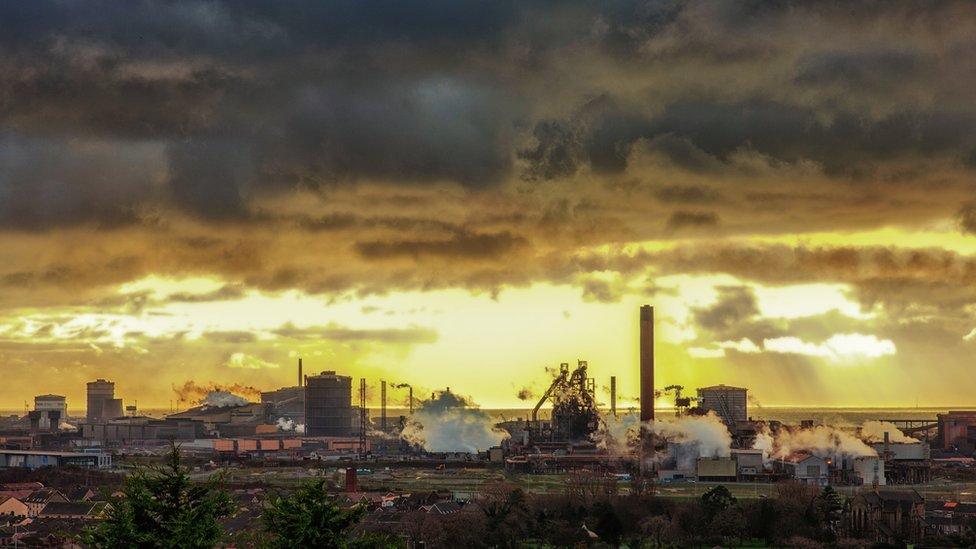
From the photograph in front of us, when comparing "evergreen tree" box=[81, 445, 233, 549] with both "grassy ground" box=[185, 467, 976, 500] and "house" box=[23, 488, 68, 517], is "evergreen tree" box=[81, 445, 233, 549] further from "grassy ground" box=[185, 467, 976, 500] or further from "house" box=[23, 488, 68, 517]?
"house" box=[23, 488, 68, 517]

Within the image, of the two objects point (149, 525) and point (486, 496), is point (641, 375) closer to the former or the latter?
point (486, 496)

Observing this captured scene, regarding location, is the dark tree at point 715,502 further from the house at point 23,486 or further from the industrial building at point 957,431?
the industrial building at point 957,431

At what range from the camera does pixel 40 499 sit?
10850 centimetres

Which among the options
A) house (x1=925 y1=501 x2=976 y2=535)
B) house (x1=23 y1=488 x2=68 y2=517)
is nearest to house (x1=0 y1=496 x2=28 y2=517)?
house (x1=23 y1=488 x2=68 y2=517)

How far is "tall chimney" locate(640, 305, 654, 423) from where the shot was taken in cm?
15812

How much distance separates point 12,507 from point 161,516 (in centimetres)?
7215

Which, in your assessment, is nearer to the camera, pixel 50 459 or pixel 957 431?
pixel 50 459

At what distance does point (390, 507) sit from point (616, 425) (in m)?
81.3

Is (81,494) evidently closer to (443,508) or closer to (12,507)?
(12,507)

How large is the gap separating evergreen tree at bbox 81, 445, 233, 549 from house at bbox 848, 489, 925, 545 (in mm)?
54469

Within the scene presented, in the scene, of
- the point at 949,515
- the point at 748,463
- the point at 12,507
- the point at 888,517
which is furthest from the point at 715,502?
the point at 12,507

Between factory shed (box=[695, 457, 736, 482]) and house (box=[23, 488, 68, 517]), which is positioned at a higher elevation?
factory shed (box=[695, 457, 736, 482])

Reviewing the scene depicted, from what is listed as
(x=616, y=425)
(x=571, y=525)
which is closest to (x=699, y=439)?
(x=616, y=425)

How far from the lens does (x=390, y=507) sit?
10106 cm
